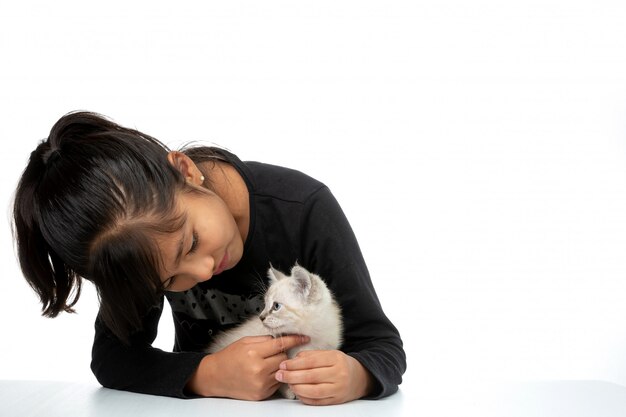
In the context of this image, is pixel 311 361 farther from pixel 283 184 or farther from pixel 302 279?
pixel 283 184

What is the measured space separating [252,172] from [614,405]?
0.83 metres

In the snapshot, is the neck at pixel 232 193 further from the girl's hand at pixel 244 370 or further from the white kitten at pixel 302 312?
the girl's hand at pixel 244 370

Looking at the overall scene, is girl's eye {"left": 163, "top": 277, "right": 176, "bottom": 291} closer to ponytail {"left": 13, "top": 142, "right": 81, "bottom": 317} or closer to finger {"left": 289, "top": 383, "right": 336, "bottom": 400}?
ponytail {"left": 13, "top": 142, "right": 81, "bottom": 317}

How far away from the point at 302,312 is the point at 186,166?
355mm

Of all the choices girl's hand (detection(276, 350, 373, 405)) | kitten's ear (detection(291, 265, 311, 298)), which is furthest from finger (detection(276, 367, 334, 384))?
kitten's ear (detection(291, 265, 311, 298))

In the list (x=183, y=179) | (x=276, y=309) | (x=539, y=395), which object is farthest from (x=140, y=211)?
(x=539, y=395)

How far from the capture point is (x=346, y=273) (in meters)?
1.42

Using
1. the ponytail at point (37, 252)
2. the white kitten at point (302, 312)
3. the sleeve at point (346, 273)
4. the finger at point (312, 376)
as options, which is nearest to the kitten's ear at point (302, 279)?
the white kitten at point (302, 312)

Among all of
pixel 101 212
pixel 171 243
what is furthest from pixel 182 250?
pixel 101 212

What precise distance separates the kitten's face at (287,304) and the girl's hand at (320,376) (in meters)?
0.15

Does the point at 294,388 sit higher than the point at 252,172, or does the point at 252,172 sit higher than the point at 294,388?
the point at 252,172

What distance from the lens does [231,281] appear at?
4.98ft

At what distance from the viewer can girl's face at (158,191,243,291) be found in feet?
3.88

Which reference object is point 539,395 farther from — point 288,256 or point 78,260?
point 78,260
